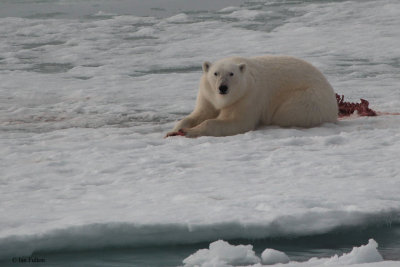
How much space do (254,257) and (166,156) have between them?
2.03 metres

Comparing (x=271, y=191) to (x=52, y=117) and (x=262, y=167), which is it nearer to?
(x=262, y=167)

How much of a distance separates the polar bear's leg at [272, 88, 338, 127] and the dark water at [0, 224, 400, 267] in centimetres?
238

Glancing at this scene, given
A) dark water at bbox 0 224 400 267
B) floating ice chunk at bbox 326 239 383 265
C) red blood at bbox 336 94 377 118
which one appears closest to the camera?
floating ice chunk at bbox 326 239 383 265

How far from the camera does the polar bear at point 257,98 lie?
6066 millimetres

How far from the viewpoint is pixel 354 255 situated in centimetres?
337

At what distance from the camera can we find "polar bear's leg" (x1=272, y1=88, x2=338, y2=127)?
622 centimetres

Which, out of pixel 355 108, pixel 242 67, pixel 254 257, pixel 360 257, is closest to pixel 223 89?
pixel 242 67

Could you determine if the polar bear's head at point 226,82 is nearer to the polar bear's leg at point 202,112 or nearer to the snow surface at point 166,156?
the polar bear's leg at point 202,112

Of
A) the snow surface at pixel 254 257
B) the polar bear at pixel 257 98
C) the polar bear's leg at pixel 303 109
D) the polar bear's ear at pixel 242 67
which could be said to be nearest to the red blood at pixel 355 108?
the polar bear at pixel 257 98

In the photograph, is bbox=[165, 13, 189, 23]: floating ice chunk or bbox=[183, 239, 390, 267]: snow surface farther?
bbox=[165, 13, 189, 23]: floating ice chunk

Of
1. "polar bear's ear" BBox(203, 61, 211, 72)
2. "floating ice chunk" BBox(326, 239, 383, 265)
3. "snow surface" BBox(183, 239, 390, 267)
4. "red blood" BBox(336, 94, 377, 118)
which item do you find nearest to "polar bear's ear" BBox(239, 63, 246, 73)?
"polar bear's ear" BBox(203, 61, 211, 72)

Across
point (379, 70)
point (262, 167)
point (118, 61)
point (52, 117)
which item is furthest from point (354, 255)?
point (118, 61)

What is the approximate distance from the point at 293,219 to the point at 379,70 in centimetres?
586

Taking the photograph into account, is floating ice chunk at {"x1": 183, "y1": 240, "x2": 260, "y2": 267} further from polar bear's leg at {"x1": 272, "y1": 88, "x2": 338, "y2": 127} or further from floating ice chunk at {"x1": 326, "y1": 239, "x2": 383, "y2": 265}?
polar bear's leg at {"x1": 272, "y1": 88, "x2": 338, "y2": 127}
